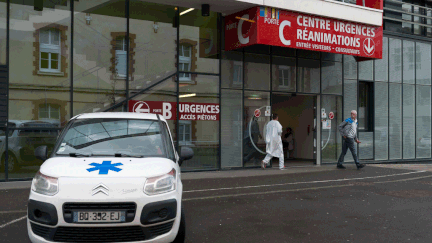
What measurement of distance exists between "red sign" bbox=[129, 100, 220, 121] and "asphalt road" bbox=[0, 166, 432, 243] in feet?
8.72

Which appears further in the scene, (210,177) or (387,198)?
(210,177)

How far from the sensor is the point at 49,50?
37.9 feet

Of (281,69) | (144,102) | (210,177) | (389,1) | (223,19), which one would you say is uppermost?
(389,1)

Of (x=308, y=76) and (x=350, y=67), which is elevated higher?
(x=350, y=67)

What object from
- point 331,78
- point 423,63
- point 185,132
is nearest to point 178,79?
point 185,132

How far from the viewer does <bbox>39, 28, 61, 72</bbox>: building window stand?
11469 mm

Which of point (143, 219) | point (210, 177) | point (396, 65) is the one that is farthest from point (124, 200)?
point (396, 65)

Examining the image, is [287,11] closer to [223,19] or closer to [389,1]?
[223,19]

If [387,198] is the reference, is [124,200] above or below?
above

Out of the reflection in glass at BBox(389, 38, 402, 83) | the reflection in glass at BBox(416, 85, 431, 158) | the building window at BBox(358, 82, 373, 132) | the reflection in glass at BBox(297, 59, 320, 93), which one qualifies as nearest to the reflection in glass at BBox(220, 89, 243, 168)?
the reflection in glass at BBox(297, 59, 320, 93)

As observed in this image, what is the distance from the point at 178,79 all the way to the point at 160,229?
9266mm

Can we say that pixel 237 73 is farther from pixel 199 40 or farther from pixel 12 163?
pixel 12 163

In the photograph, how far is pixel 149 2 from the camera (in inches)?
511

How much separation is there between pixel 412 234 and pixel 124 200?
401 centimetres
